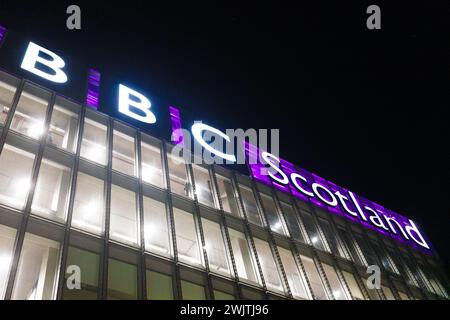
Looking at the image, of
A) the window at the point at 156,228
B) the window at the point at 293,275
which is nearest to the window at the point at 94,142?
the window at the point at 156,228

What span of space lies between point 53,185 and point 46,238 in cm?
314

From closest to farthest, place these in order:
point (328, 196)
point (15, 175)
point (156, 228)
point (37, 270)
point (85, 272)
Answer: point (37, 270) → point (85, 272) → point (15, 175) → point (156, 228) → point (328, 196)

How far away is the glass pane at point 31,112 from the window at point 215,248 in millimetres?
8243

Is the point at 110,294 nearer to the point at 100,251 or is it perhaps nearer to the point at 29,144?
the point at 100,251

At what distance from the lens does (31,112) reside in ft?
59.5

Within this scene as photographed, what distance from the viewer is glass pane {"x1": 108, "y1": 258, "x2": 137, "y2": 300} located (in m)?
13.2

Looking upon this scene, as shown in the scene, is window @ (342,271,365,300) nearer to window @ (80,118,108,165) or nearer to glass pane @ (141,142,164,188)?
glass pane @ (141,142,164,188)

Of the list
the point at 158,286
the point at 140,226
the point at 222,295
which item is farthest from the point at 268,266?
the point at 140,226

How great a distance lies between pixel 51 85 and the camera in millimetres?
19719

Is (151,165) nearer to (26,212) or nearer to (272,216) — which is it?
(272,216)

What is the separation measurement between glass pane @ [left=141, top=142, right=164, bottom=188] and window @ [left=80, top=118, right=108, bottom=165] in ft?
6.80

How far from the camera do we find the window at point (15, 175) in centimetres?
1374

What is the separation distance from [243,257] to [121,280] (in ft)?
22.9

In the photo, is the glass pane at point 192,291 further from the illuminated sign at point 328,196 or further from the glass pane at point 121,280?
the illuminated sign at point 328,196
